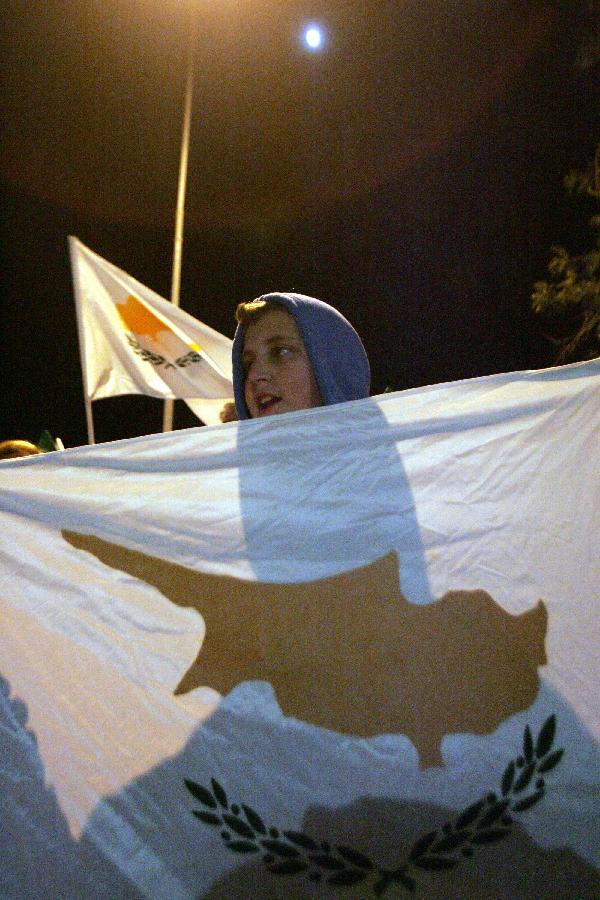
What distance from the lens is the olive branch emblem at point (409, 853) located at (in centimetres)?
164

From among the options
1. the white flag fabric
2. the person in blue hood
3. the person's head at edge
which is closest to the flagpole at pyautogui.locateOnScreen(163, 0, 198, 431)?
the white flag fabric

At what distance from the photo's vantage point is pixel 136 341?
6.14 metres

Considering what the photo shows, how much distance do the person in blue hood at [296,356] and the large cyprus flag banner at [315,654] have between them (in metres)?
0.44

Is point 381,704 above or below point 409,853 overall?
above

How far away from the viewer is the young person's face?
2531mm

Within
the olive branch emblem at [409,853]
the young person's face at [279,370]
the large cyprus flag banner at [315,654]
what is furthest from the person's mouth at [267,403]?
the olive branch emblem at [409,853]

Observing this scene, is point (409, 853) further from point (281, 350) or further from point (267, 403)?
point (281, 350)

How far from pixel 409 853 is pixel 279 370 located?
144 centimetres

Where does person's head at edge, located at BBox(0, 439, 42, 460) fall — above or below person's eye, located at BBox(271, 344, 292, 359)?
below

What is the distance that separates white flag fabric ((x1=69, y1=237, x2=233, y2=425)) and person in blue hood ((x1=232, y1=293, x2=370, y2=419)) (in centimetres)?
341

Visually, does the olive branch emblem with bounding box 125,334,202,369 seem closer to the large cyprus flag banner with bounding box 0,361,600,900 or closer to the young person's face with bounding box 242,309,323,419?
the young person's face with bounding box 242,309,323,419

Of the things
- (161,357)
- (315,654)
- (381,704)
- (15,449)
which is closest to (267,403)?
(315,654)

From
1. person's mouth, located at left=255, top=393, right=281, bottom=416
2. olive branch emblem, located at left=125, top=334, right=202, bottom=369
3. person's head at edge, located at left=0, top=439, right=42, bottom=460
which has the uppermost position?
olive branch emblem, located at left=125, top=334, right=202, bottom=369

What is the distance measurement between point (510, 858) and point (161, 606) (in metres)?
0.94
